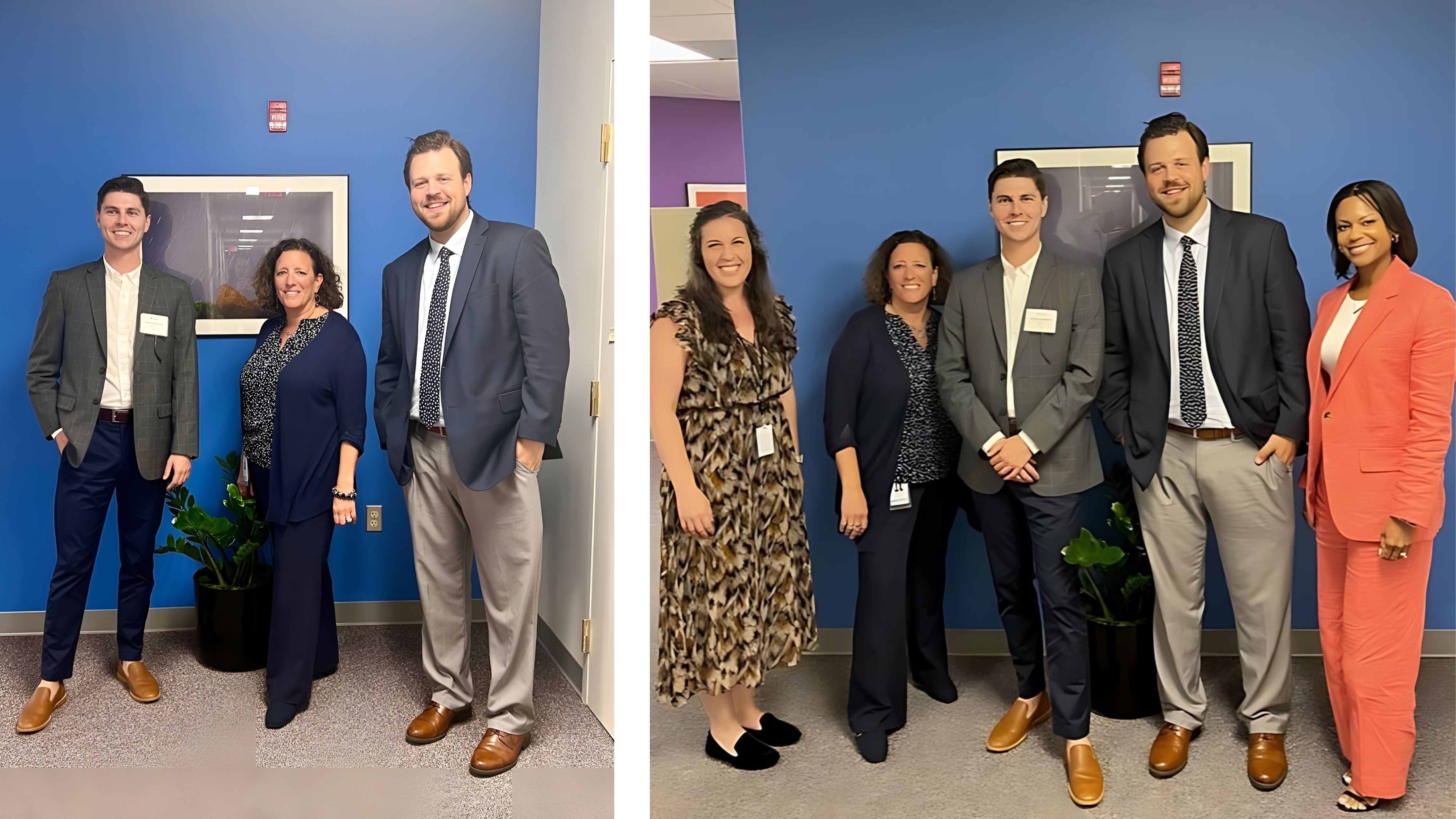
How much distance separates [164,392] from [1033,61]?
7.64 feet

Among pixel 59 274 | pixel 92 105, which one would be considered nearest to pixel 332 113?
pixel 92 105

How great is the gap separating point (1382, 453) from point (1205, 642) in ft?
3.10

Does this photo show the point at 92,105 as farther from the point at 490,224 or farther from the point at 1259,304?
the point at 1259,304

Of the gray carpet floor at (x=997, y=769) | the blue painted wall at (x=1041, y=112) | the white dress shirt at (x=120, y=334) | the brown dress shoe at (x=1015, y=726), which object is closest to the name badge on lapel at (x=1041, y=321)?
the blue painted wall at (x=1041, y=112)

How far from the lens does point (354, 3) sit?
2260 millimetres

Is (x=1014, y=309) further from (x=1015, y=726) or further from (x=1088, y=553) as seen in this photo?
(x=1015, y=726)

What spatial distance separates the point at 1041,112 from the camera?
2375mm

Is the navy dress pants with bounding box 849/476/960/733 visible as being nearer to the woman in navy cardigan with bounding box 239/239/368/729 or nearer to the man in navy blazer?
the man in navy blazer

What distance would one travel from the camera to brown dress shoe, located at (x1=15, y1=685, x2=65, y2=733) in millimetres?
1957

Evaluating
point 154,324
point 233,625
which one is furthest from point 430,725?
point 154,324

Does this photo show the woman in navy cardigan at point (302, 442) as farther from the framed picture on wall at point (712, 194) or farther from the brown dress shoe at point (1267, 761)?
the brown dress shoe at point (1267, 761)

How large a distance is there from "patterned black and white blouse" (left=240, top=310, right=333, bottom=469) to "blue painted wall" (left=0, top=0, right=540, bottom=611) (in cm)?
25

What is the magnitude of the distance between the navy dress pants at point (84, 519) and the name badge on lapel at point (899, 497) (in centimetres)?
172

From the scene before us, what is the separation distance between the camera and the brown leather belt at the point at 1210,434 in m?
1.85
